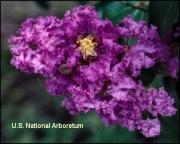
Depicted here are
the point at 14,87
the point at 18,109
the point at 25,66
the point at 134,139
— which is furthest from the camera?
the point at 14,87

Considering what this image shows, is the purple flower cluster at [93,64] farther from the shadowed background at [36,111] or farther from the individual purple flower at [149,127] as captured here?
the shadowed background at [36,111]

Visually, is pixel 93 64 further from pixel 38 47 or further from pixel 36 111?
pixel 36 111

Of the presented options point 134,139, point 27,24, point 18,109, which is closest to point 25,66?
point 27,24

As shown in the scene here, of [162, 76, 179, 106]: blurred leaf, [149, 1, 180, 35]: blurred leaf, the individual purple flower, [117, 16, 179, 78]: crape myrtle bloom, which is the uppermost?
[149, 1, 180, 35]: blurred leaf

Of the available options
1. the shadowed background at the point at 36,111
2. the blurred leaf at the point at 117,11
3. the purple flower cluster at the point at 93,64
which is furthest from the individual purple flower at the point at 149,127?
the shadowed background at the point at 36,111

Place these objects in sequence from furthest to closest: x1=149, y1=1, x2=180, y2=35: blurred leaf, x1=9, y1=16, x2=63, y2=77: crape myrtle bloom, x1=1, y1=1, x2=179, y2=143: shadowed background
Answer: x1=1, y1=1, x2=179, y2=143: shadowed background → x1=149, y1=1, x2=180, y2=35: blurred leaf → x1=9, y1=16, x2=63, y2=77: crape myrtle bloom

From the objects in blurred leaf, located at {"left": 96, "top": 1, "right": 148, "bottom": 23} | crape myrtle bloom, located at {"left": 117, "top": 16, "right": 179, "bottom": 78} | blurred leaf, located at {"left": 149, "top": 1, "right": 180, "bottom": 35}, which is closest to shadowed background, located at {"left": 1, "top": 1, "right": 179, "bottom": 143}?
blurred leaf, located at {"left": 96, "top": 1, "right": 148, "bottom": 23}

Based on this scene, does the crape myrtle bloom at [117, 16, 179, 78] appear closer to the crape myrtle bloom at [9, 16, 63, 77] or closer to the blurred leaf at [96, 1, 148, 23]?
the crape myrtle bloom at [9, 16, 63, 77]

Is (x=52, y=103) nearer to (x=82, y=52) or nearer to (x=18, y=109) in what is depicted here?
(x=18, y=109)

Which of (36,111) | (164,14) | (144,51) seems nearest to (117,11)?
(164,14)
